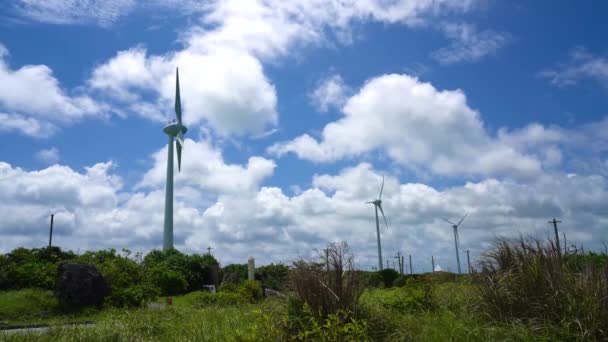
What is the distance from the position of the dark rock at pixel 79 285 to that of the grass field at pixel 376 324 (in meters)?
7.83

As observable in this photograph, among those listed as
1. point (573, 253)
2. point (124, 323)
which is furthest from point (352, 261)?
point (124, 323)

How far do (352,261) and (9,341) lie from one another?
6.94 meters

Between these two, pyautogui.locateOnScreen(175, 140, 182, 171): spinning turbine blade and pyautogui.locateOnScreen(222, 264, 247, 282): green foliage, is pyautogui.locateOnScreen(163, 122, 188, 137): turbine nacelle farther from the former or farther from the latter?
pyautogui.locateOnScreen(222, 264, 247, 282): green foliage

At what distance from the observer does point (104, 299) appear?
18.9 metres

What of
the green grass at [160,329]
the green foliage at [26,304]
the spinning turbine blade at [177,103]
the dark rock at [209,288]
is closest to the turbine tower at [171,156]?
the spinning turbine blade at [177,103]

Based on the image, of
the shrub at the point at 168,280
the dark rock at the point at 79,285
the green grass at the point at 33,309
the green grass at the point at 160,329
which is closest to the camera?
the green grass at the point at 160,329

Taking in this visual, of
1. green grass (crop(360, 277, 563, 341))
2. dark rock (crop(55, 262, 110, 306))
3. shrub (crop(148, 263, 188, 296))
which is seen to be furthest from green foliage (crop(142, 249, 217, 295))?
green grass (crop(360, 277, 563, 341))

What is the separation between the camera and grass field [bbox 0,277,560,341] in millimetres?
7551

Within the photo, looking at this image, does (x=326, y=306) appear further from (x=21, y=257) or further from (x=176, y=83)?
(x=176, y=83)

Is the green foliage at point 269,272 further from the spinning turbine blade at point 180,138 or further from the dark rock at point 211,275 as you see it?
the spinning turbine blade at point 180,138

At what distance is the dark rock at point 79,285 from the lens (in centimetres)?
1800

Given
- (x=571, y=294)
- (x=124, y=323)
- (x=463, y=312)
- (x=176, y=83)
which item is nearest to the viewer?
(x=571, y=294)

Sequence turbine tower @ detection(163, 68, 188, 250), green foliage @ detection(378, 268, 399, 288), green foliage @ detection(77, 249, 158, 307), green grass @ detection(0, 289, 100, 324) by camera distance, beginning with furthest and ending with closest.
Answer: turbine tower @ detection(163, 68, 188, 250) < green foliage @ detection(378, 268, 399, 288) < green foliage @ detection(77, 249, 158, 307) < green grass @ detection(0, 289, 100, 324)

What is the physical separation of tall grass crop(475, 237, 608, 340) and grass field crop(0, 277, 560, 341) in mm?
322
